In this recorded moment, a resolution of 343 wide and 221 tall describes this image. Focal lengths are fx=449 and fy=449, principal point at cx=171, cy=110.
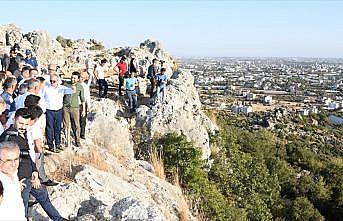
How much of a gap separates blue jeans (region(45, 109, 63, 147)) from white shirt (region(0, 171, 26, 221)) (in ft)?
13.1

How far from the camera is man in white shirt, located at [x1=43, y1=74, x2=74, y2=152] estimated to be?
8.18 m

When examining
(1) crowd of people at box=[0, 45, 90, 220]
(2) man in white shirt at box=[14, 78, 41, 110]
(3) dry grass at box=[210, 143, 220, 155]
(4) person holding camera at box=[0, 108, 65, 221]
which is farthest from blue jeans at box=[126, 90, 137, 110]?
(4) person holding camera at box=[0, 108, 65, 221]

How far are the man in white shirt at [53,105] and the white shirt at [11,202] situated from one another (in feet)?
12.9

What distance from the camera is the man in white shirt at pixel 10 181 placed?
164 inches

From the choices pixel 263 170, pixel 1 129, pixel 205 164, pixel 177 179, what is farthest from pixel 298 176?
pixel 1 129

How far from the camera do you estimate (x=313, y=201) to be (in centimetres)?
2517

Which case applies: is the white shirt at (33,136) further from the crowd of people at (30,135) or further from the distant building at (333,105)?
the distant building at (333,105)

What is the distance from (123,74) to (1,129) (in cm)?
1000

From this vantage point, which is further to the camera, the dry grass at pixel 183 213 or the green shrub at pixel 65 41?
the green shrub at pixel 65 41

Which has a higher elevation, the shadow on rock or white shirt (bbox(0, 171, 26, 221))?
white shirt (bbox(0, 171, 26, 221))

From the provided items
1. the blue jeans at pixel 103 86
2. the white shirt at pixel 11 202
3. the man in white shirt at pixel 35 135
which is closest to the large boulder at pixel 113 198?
the man in white shirt at pixel 35 135

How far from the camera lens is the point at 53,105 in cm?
820

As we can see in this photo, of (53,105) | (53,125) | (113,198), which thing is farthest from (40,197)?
(53,125)

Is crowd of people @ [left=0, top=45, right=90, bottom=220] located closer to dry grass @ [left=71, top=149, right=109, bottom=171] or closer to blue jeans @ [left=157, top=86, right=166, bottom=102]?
dry grass @ [left=71, top=149, right=109, bottom=171]
